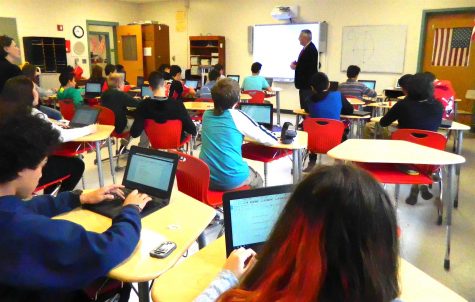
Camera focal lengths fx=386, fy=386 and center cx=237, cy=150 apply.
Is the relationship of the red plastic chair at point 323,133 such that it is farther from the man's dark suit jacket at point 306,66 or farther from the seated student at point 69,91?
the seated student at point 69,91

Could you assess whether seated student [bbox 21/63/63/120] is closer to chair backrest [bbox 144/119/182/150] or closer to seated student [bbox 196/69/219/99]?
chair backrest [bbox 144/119/182/150]

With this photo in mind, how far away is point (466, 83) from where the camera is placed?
698 centimetres

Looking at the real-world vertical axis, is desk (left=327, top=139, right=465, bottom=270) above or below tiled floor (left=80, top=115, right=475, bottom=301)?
above

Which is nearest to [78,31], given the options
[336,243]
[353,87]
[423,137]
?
[353,87]

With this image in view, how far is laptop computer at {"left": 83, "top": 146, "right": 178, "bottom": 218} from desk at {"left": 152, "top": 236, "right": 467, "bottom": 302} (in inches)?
16.7

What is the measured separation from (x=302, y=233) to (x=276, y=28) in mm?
8756

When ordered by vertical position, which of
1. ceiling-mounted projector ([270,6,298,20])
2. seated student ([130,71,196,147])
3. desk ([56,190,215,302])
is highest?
ceiling-mounted projector ([270,6,298,20])

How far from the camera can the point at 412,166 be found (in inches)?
111

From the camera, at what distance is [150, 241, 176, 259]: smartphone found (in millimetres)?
1300

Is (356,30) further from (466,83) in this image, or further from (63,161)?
(63,161)

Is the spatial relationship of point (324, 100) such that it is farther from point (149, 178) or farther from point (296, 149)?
point (149, 178)

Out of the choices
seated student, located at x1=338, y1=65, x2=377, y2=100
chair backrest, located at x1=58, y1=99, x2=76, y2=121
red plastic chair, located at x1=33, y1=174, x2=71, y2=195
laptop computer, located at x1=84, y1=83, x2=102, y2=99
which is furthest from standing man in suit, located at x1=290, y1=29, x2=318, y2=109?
laptop computer, located at x1=84, y1=83, x2=102, y2=99

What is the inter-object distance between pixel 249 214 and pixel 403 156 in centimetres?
154

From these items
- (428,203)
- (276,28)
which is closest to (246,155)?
(428,203)
